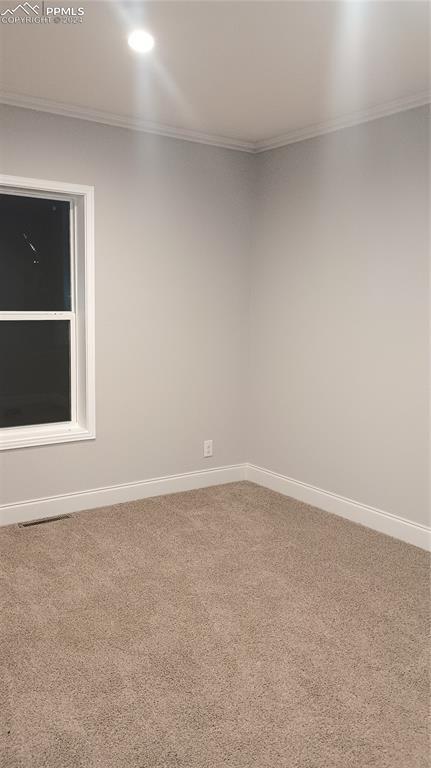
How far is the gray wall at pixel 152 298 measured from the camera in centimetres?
368

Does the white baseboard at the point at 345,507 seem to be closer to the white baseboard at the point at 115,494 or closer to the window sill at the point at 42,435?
the white baseboard at the point at 115,494

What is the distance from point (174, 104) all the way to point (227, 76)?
521mm

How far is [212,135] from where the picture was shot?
13.4ft

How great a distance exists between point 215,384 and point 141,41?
7.59 feet

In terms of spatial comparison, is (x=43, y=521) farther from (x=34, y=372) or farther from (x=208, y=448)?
(x=208, y=448)

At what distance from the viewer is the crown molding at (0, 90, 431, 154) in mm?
3318

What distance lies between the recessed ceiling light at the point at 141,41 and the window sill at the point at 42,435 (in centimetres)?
214

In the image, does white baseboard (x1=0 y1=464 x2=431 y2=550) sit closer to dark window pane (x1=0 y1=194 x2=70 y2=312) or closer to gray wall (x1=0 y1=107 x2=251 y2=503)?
gray wall (x1=0 y1=107 x2=251 y2=503)

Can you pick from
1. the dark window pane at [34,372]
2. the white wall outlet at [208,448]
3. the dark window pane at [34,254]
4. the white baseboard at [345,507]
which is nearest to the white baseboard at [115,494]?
the white wall outlet at [208,448]

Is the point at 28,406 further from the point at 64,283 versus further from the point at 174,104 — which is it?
the point at 174,104

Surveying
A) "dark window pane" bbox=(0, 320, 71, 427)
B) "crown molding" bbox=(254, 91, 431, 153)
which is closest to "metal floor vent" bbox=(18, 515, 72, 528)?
"dark window pane" bbox=(0, 320, 71, 427)

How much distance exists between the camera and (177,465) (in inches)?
170

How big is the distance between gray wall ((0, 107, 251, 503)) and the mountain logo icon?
98cm

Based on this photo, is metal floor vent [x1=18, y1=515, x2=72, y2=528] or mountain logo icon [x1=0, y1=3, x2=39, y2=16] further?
metal floor vent [x1=18, y1=515, x2=72, y2=528]
